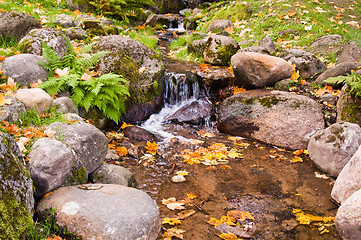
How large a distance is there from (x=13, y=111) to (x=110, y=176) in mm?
1503

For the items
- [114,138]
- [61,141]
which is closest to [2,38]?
[114,138]

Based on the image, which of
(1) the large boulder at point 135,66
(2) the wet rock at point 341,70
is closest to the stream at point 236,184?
(1) the large boulder at point 135,66

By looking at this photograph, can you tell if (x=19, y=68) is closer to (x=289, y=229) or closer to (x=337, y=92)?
(x=289, y=229)

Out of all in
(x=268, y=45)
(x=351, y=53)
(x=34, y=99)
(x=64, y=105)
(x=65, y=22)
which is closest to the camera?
(x=34, y=99)

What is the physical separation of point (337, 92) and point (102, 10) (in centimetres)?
924

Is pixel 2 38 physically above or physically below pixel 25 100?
above

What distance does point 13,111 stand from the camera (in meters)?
3.52

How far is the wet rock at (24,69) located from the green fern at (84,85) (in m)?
0.16

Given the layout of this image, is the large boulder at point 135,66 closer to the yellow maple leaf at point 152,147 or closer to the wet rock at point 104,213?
the yellow maple leaf at point 152,147

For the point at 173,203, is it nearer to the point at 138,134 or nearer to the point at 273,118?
the point at 138,134

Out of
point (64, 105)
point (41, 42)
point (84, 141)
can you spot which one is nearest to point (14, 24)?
point (41, 42)

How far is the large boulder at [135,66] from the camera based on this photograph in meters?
5.94

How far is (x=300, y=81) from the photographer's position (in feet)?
21.0

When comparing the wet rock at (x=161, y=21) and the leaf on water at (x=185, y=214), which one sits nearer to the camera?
the leaf on water at (x=185, y=214)
